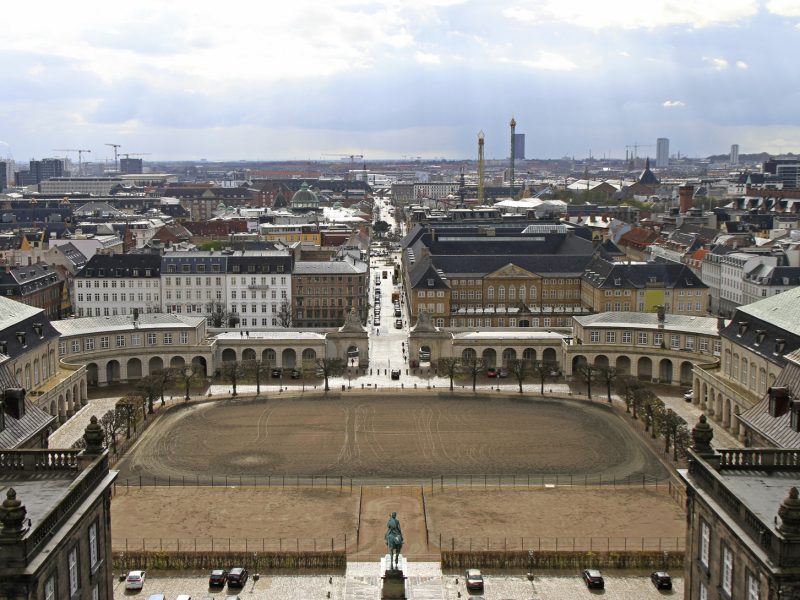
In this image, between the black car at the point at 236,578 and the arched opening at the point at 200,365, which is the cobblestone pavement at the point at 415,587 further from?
the arched opening at the point at 200,365

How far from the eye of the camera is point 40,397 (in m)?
73.6

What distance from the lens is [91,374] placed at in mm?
92438

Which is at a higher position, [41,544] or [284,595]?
[41,544]

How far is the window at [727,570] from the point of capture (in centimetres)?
3103

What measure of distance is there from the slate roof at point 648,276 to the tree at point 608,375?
27598 mm

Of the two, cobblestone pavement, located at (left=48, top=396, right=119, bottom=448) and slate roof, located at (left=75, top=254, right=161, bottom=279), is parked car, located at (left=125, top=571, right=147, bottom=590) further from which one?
slate roof, located at (left=75, top=254, right=161, bottom=279)

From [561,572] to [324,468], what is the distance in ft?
70.0

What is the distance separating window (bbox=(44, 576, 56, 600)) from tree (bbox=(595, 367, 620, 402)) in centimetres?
6116

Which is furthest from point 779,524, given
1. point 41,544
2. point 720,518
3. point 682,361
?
point 682,361

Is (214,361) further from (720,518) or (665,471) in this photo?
(720,518)

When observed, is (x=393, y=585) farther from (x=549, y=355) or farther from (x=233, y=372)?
(x=549, y=355)

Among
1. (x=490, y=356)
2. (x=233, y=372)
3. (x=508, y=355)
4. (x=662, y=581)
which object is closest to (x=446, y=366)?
(x=490, y=356)

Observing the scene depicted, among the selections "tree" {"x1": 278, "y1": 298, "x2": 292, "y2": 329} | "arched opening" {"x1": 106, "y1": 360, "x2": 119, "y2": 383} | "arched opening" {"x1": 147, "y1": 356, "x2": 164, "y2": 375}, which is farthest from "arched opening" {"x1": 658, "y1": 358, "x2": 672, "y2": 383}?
"arched opening" {"x1": 106, "y1": 360, "x2": 119, "y2": 383}

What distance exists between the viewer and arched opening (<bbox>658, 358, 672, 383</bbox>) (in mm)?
94125
